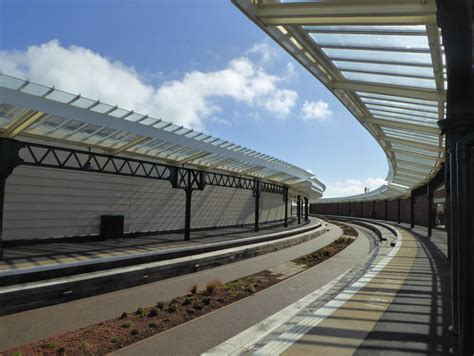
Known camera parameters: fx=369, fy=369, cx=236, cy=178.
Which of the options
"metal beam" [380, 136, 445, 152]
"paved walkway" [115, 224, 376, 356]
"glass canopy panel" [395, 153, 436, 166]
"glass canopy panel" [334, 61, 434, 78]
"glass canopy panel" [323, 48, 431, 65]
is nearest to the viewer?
"paved walkway" [115, 224, 376, 356]

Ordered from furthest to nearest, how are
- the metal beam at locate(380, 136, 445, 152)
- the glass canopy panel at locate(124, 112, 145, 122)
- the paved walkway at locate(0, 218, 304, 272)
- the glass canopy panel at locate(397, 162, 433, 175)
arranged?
the glass canopy panel at locate(397, 162, 433, 175)
the metal beam at locate(380, 136, 445, 152)
the glass canopy panel at locate(124, 112, 145, 122)
the paved walkway at locate(0, 218, 304, 272)

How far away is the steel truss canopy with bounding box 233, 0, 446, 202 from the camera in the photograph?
662cm

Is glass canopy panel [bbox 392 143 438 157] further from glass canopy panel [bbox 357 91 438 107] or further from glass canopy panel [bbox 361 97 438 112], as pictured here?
glass canopy panel [bbox 357 91 438 107]

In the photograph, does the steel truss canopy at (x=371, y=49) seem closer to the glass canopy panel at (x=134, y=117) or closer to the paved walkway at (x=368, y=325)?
the paved walkway at (x=368, y=325)

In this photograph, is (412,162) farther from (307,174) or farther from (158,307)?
(158,307)

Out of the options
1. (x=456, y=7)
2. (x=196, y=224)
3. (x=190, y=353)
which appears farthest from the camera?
(x=196, y=224)

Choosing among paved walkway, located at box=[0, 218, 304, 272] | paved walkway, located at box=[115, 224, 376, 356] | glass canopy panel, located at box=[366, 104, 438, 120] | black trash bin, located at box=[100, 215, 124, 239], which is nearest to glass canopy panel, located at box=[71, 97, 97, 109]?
paved walkway, located at box=[0, 218, 304, 272]

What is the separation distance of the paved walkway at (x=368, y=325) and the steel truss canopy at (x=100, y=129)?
9.42 metres

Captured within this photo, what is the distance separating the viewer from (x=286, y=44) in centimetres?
822

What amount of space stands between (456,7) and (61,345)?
7.10m

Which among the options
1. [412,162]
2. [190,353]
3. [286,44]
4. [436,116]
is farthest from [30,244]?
[412,162]

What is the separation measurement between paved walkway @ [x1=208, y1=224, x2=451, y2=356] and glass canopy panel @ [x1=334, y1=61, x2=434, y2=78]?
205 inches

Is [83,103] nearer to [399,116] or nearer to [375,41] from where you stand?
[375,41]

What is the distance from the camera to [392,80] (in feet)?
32.7
